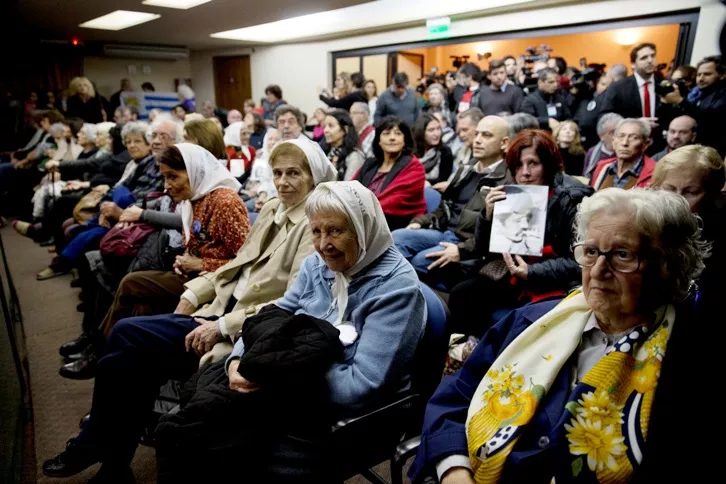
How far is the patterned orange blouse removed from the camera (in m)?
2.18

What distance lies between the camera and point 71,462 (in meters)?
1.68

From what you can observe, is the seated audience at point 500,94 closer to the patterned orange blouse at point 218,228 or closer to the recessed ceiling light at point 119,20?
the patterned orange blouse at point 218,228

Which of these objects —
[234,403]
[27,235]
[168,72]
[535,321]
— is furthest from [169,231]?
[168,72]

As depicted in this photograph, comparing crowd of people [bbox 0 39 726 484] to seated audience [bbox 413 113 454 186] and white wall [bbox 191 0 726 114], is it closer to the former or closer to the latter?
seated audience [bbox 413 113 454 186]

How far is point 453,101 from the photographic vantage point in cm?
680

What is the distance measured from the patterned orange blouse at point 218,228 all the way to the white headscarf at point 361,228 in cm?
86

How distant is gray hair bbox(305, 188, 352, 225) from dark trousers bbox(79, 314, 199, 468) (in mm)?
811

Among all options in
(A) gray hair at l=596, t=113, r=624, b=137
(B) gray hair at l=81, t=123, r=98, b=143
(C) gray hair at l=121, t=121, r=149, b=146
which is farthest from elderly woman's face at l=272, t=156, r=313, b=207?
(B) gray hair at l=81, t=123, r=98, b=143

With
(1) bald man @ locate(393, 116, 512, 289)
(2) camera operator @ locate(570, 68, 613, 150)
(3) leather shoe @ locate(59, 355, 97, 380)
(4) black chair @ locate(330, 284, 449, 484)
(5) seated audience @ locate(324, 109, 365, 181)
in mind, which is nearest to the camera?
(4) black chair @ locate(330, 284, 449, 484)

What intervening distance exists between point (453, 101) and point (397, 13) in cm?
245

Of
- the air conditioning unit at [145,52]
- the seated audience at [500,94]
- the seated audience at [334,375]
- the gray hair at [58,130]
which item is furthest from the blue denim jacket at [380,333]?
the air conditioning unit at [145,52]

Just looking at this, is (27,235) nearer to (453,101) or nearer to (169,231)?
(169,231)

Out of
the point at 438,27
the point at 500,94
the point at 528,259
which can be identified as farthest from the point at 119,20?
the point at 528,259

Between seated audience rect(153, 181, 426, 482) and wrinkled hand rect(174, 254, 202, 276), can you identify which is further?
wrinkled hand rect(174, 254, 202, 276)
